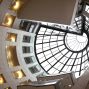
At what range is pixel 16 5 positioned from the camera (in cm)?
3228

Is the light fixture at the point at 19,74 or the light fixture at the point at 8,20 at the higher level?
the light fixture at the point at 8,20

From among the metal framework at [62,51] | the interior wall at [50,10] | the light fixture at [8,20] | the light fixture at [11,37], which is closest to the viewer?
the interior wall at [50,10]

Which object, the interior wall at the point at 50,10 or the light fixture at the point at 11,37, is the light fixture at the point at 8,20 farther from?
the interior wall at the point at 50,10

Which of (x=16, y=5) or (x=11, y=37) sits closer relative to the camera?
(x=16, y=5)

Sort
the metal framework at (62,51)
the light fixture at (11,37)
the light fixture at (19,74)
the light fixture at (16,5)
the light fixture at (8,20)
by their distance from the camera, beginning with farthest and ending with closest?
the metal framework at (62,51) → the light fixture at (19,74) → the light fixture at (11,37) → the light fixture at (8,20) → the light fixture at (16,5)

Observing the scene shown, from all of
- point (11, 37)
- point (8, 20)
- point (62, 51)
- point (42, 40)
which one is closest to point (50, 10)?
point (8, 20)

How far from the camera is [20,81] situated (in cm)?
3784

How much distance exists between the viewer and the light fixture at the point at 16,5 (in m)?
32.0

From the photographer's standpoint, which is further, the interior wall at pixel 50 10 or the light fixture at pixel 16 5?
the light fixture at pixel 16 5

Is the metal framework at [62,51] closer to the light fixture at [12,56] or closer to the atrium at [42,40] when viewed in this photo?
the atrium at [42,40]

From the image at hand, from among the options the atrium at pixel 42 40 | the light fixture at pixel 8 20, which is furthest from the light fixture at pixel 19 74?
the light fixture at pixel 8 20

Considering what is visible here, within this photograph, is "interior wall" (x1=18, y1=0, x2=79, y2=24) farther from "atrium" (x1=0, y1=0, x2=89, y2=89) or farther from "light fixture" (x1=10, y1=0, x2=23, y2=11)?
"light fixture" (x1=10, y1=0, x2=23, y2=11)

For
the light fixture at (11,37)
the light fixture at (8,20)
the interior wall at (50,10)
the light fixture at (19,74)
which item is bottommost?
the light fixture at (19,74)

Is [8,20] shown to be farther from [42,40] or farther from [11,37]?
[42,40]
